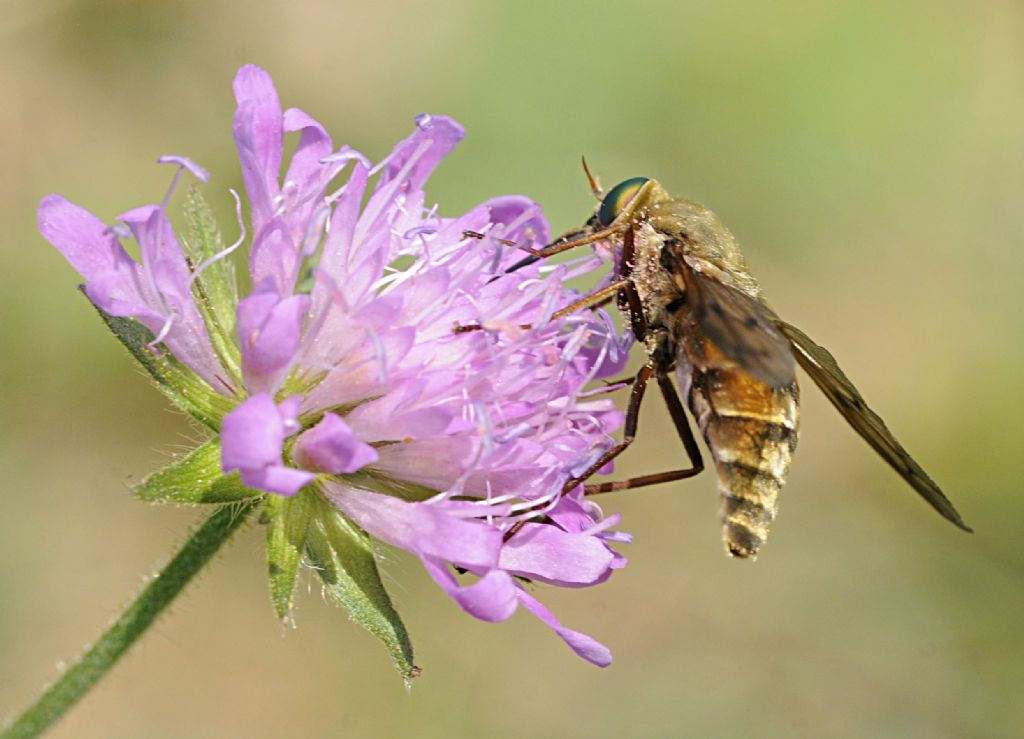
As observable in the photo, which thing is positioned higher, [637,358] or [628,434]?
[628,434]

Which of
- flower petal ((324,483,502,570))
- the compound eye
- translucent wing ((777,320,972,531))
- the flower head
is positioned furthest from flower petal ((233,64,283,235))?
translucent wing ((777,320,972,531))

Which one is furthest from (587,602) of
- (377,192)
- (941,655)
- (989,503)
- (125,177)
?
(377,192)

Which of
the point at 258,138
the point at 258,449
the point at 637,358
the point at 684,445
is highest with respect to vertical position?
the point at 258,138

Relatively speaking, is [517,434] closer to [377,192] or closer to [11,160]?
[377,192]

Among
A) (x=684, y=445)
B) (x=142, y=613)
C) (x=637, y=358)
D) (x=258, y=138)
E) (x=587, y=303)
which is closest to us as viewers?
(x=142, y=613)

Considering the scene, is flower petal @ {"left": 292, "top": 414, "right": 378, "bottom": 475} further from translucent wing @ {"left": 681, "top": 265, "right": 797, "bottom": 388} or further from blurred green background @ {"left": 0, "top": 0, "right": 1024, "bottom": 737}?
blurred green background @ {"left": 0, "top": 0, "right": 1024, "bottom": 737}

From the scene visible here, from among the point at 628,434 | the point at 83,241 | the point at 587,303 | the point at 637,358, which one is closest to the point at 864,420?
the point at 628,434

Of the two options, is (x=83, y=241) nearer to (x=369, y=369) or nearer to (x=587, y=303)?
(x=369, y=369)
